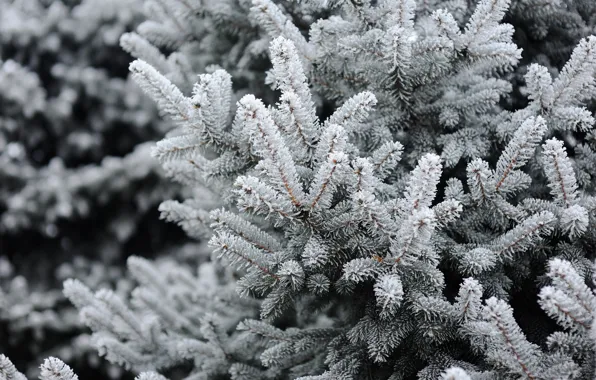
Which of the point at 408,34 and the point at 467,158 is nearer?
the point at 408,34

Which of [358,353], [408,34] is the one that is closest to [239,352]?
[358,353]

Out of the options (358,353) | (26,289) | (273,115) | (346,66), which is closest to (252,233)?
(273,115)

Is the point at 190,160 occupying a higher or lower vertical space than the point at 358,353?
higher

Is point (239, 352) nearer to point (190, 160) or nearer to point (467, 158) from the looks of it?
point (190, 160)

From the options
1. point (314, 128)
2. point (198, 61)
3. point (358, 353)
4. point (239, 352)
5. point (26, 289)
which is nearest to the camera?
point (314, 128)

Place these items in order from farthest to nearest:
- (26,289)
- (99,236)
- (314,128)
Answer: (99,236) < (26,289) < (314,128)

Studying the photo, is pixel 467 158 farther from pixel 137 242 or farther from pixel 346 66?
pixel 137 242

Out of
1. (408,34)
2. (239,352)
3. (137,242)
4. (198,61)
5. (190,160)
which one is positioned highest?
(198,61)
